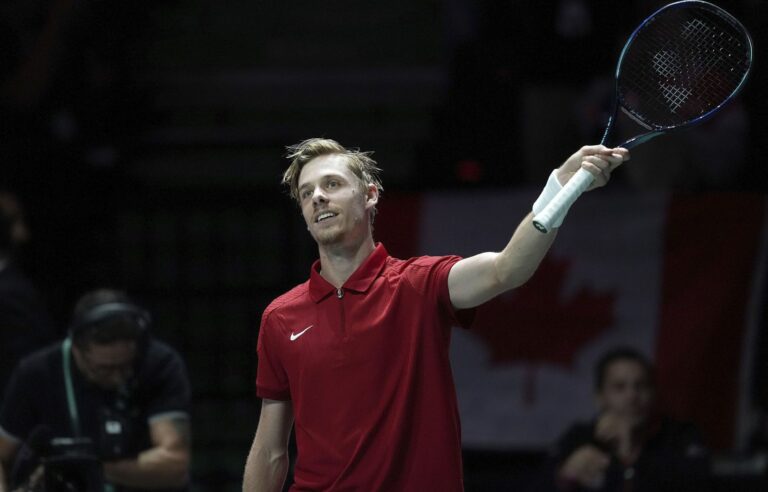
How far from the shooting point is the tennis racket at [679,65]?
14.2 ft

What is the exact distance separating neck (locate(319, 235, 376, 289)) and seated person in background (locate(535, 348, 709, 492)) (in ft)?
7.84

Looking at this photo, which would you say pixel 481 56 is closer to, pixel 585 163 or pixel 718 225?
pixel 718 225

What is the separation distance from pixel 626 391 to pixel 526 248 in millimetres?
2784

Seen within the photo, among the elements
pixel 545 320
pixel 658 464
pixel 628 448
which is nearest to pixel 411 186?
pixel 545 320

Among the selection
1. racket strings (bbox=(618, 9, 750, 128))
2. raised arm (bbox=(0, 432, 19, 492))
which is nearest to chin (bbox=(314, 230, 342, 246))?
racket strings (bbox=(618, 9, 750, 128))

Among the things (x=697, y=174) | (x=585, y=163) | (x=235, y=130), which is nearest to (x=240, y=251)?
(x=235, y=130)

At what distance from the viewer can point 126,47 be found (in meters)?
9.25

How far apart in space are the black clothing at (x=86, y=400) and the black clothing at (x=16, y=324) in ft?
2.47

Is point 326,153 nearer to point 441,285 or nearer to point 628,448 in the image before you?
point 441,285

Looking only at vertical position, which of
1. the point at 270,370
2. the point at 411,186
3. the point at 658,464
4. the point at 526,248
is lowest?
the point at 658,464

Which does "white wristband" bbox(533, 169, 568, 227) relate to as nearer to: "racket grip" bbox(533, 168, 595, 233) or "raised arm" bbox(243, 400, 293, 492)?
"racket grip" bbox(533, 168, 595, 233)

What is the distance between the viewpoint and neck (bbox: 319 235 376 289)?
437 cm

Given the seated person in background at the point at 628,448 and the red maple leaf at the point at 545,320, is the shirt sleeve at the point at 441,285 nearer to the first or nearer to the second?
the seated person in background at the point at 628,448

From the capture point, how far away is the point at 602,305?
7.47 metres
